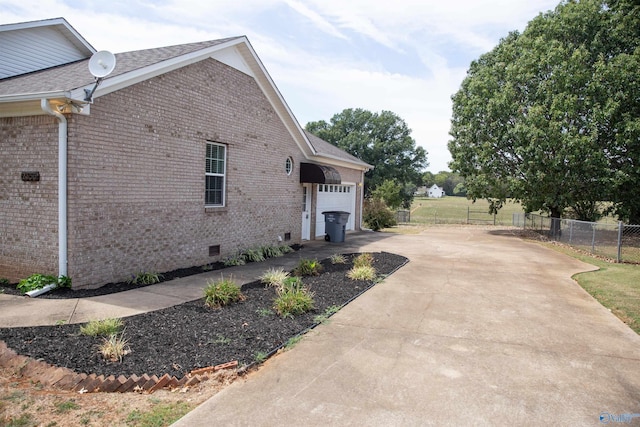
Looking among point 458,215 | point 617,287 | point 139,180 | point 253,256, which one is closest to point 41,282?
point 139,180

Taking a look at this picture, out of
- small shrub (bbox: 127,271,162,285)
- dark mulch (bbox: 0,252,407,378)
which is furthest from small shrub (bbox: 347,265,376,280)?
small shrub (bbox: 127,271,162,285)

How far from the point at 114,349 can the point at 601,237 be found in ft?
62.0

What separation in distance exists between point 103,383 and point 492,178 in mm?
22193

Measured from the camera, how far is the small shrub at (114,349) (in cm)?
464

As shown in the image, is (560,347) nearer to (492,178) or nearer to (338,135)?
(492,178)

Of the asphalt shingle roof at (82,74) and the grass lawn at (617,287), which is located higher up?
the asphalt shingle roof at (82,74)

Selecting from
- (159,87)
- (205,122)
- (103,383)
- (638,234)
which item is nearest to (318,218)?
(205,122)

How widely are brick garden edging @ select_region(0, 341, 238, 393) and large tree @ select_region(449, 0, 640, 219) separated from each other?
1939cm

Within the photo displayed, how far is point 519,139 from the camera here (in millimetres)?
20156

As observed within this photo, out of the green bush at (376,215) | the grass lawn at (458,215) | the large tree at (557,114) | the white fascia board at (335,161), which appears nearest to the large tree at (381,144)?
the grass lawn at (458,215)

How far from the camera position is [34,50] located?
1091 cm

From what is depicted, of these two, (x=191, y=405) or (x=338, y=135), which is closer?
(x=191, y=405)

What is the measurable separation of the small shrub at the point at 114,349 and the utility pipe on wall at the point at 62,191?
3293 mm

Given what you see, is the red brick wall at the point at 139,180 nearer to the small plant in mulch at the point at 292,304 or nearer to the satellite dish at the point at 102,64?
the satellite dish at the point at 102,64
